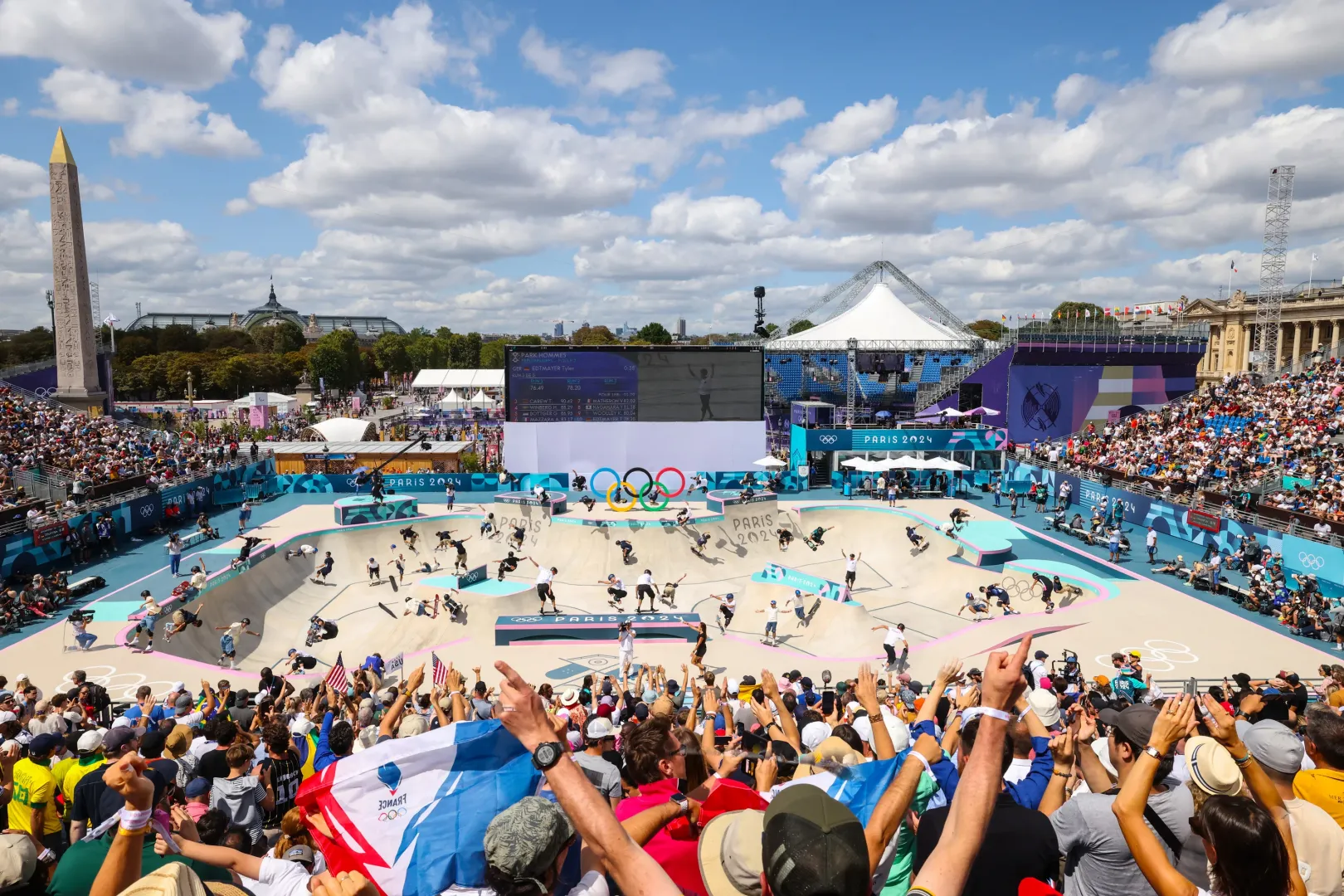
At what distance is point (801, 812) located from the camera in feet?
7.34

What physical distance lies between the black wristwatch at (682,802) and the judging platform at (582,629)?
17583 millimetres

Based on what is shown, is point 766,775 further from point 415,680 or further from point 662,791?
point 415,680

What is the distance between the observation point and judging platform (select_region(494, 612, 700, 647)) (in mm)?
20781

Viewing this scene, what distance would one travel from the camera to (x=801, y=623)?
2258 cm

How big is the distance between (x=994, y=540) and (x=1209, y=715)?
2504 cm

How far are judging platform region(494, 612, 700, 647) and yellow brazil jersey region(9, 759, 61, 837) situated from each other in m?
15.3

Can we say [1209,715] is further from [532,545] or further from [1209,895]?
[532,545]

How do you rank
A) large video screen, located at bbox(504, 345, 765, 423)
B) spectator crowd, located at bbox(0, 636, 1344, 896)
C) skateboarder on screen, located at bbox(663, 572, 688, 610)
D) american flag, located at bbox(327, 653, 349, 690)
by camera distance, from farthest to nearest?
1. large video screen, located at bbox(504, 345, 765, 423)
2. skateboarder on screen, located at bbox(663, 572, 688, 610)
3. american flag, located at bbox(327, 653, 349, 690)
4. spectator crowd, located at bbox(0, 636, 1344, 896)

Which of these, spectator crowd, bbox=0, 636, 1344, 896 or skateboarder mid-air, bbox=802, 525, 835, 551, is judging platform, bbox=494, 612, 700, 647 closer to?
skateboarder mid-air, bbox=802, 525, 835, 551

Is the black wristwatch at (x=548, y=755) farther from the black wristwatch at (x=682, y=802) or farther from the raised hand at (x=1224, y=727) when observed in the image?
the raised hand at (x=1224, y=727)

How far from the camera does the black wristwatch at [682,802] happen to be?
3.25m

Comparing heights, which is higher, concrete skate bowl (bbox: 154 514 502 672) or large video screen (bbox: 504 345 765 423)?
large video screen (bbox: 504 345 765 423)

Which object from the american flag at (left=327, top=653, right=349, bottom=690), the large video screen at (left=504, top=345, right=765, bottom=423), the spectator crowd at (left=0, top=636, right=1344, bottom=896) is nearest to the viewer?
the spectator crowd at (left=0, top=636, right=1344, bottom=896)

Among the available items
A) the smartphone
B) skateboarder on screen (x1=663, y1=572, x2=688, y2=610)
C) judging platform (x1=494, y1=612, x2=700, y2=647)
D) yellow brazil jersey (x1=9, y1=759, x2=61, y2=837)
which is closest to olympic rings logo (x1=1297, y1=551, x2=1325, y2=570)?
judging platform (x1=494, y1=612, x2=700, y2=647)
